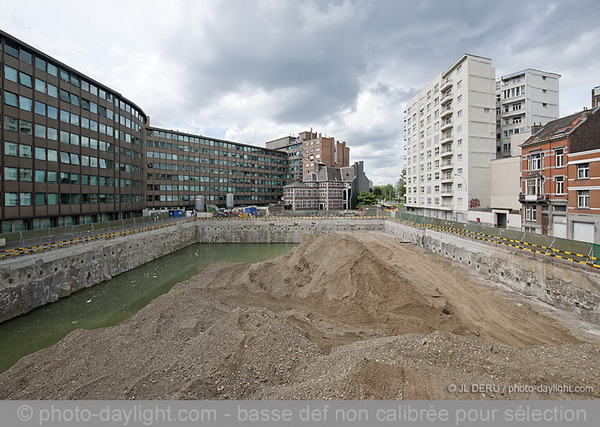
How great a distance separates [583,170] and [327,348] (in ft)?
92.4

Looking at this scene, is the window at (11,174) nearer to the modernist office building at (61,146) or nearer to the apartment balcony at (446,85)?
the modernist office building at (61,146)

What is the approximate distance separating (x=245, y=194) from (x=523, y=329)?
7890cm

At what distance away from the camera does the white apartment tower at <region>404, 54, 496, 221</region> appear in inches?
1599

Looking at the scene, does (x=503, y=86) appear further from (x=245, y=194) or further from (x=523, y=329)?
(x=245, y=194)

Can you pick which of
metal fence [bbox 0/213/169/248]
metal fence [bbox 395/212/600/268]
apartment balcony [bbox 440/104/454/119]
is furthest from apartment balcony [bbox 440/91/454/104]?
metal fence [bbox 0/213/169/248]

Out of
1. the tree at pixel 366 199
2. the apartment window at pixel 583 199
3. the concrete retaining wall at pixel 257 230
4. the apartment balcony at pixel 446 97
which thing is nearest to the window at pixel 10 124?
the concrete retaining wall at pixel 257 230

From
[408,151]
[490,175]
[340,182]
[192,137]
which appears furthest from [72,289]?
[340,182]

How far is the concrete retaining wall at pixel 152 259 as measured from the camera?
15956mm

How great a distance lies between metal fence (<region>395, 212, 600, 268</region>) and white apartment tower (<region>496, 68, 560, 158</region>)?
2919cm

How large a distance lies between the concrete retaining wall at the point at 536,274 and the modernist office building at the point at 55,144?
144 ft

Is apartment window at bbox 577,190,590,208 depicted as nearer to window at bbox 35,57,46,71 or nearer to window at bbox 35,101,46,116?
window at bbox 35,101,46,116

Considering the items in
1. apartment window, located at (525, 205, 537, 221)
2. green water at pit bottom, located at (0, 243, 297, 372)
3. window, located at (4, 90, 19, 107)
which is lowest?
green water at pit bottom, located at (0, 243, 297, 372)

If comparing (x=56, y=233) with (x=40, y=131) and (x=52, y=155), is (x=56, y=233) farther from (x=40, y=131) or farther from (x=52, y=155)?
(x=40, y=131)

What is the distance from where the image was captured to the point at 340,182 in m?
79.9
